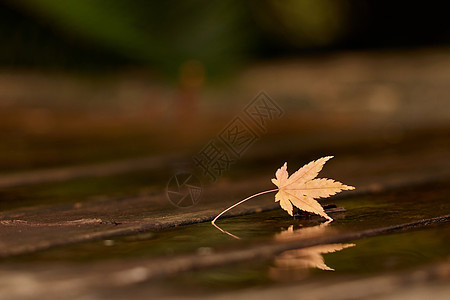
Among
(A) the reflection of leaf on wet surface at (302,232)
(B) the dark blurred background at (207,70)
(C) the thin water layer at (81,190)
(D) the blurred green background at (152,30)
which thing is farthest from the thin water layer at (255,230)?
(D) the blurred green background at (152,30)

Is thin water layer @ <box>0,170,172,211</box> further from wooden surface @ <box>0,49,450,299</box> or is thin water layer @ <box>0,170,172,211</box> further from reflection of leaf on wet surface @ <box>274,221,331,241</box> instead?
reflection of leaf on wet surface @ <box>274,221,331,241</box>

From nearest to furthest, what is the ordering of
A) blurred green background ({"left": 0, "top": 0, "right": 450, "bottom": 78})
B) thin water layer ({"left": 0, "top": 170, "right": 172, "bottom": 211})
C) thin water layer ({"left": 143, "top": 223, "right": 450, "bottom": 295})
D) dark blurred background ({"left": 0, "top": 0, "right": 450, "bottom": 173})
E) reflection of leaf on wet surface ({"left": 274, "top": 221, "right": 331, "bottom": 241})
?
thin water layer ({"left": 143, "top": 223, "right": 450, "bottom": 295})
reflection of leaf on wet surface ({"left": 274, "top": 221, "right": 331, "bottom": 241})
thin water layer ({"left": 0, "top": 170, "right": 172, "bottom": 211})
dark blurred background ({"left": 0, "top": 0, "right": 450, "bottom": 173})
blurred green background ({"left": 0, "top": 0, "right": 450, "bottom": 78})

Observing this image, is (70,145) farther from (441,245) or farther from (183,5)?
(441,245)

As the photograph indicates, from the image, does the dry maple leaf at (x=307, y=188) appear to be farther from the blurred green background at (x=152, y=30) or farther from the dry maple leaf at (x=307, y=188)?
the blurred green background at (x=152, y=30)

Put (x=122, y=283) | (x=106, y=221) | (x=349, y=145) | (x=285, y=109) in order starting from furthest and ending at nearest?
1. (x=285, y=109)
2. (x=349, y=145)
3. (x=106, y=221)
4. (x=122, y=283)

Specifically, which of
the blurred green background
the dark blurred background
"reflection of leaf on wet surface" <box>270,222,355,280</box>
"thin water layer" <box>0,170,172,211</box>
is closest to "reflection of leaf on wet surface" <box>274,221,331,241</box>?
"reflection of leaf on wet surface" <box>270,222,355,280</box>

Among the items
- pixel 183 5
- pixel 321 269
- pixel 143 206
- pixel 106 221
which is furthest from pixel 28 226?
pixel 183 5
